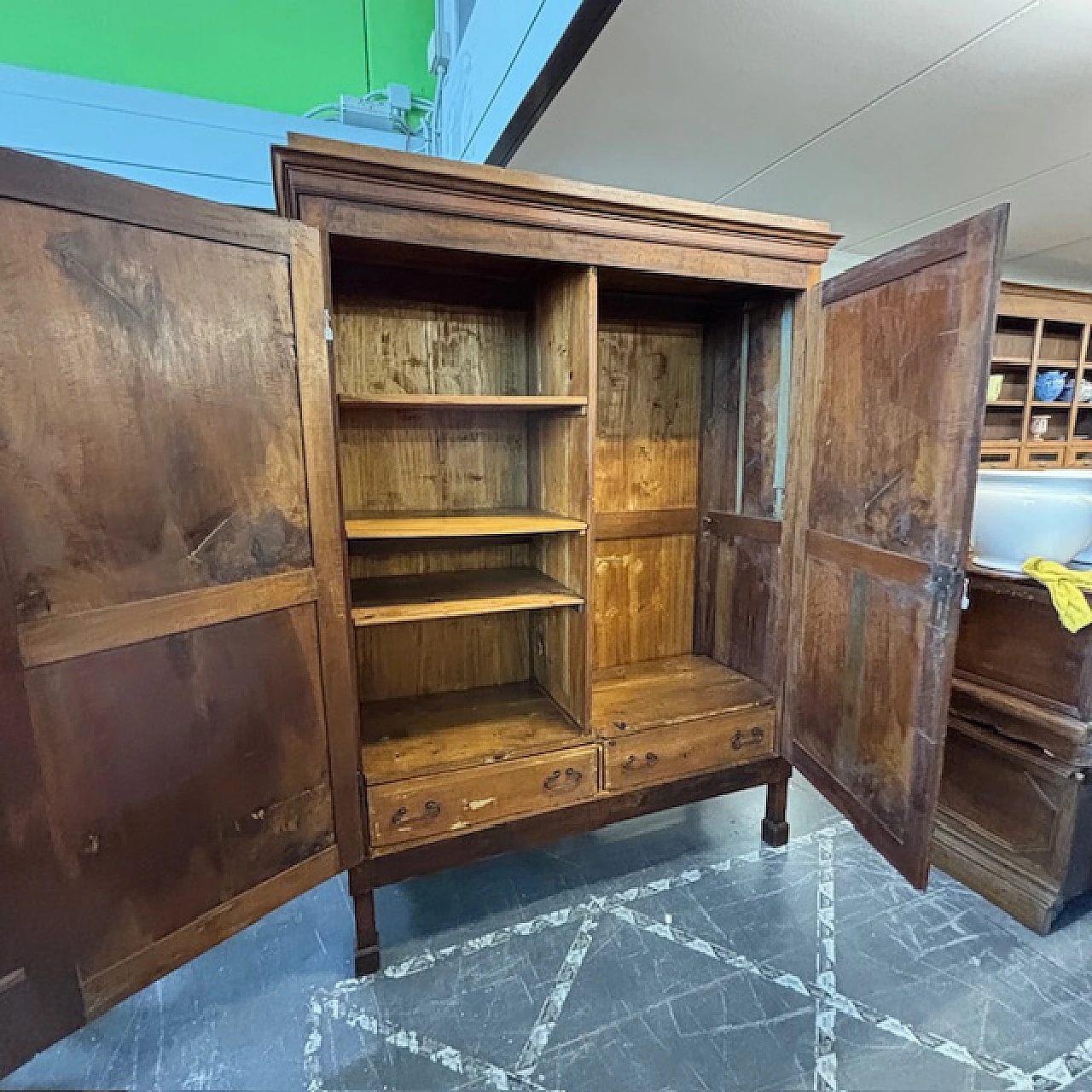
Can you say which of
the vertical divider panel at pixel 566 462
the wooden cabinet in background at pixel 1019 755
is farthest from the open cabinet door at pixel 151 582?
the wooden cabinet in background at pixel 1019 755

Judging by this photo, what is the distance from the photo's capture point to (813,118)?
72.5 inches

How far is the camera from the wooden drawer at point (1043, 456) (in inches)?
147

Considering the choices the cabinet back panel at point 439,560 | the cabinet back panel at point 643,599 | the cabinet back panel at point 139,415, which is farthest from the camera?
the cabinet back panel at point 643,599

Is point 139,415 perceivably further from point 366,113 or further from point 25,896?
point 366,113

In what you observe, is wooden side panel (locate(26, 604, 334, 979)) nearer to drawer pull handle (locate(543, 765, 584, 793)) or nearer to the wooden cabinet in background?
drawer pull handle (locate(543, 765, 584, 793))

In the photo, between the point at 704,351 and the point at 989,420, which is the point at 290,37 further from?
the point at 989,420

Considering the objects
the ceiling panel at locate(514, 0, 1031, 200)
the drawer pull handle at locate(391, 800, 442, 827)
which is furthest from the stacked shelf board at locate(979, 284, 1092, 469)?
the drawer pull handle at locate(391, 800, 442, 827)

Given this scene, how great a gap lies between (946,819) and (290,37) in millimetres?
3978

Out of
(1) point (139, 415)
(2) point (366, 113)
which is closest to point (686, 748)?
(1) point (139, 415)

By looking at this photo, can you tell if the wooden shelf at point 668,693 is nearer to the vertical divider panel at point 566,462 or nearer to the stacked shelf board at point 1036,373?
the vertical divider panel at point 566,462

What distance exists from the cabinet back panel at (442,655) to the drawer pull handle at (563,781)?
0.52 meters

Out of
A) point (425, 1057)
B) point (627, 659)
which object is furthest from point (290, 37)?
point (425, 1057)

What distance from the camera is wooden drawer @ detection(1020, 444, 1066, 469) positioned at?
12.3 feet

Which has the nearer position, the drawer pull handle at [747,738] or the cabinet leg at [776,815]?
the drawer pull handle at [747,738]
